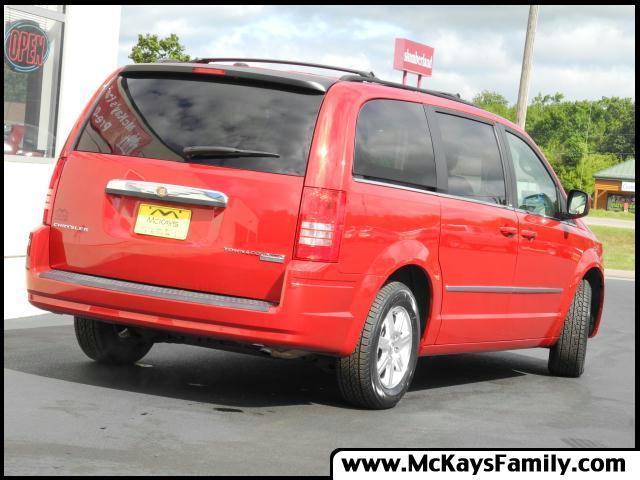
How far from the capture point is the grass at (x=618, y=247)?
31.8m

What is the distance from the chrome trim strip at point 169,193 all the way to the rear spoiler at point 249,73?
2.51 feet

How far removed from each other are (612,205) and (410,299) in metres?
129

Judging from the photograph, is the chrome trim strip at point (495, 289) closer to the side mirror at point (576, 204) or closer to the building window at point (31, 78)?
the side mirror at point (576, 204)

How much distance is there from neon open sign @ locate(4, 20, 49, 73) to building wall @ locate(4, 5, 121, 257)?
397 millimetres

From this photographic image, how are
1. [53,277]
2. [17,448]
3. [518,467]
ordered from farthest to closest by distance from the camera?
[53,277] < [17,448] < [518,467]

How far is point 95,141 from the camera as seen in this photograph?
6.81 metres

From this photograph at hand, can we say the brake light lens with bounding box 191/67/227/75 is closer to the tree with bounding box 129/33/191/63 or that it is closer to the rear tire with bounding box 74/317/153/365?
the rear tire with bounding box 74/317/153/365

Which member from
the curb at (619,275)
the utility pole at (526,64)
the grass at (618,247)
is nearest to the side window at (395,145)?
the curb at (619,275)

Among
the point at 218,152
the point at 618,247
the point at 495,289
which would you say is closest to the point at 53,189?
the point at 218,152

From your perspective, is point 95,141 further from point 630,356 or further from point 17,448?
point 630,356

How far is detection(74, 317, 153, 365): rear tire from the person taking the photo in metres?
7.50

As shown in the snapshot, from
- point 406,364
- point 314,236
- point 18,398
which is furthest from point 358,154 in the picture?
point 18,398

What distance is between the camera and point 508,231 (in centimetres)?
793

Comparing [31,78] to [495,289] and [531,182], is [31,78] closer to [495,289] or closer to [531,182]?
[531,182]
